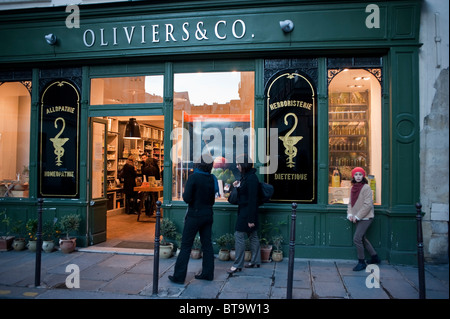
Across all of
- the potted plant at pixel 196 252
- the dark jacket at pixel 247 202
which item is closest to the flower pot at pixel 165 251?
the potted plant at pixel 196 252

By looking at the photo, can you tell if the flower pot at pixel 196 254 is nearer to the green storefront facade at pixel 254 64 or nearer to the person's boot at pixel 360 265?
the green storefront facade at pixel 254 64

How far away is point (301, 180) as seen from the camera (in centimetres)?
720

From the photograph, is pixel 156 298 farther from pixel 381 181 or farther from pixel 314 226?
pixel 381 181

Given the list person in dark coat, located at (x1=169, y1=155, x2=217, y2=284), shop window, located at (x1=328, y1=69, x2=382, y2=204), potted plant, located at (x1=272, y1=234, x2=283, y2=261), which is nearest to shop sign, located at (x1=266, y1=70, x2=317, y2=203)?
shop window, located at (x1=328, y1=69, x2=382, y2=204)

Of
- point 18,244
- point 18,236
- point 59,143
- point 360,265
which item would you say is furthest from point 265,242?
point 18,236

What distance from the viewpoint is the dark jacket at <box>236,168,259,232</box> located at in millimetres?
6160

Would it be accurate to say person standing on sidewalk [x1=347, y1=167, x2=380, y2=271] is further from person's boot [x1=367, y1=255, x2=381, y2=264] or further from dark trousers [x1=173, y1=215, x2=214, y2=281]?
dark trousers [x1=173, y1=215, x2=214, y2=281]

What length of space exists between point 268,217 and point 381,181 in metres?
2.40

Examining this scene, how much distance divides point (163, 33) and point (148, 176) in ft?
20.3

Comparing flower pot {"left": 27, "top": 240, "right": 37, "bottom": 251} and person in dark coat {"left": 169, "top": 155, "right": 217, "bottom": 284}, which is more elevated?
person in dark coat {"left": 169, "top": 155, "right": 217, "bottom": 284}

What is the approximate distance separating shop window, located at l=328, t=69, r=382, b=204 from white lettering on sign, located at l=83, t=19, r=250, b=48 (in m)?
2.34

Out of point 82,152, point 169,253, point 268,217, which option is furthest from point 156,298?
point 82,152

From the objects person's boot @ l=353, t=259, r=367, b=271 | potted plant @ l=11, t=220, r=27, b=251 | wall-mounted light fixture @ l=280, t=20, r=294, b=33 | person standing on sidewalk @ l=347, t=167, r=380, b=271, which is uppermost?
wall-mounted light fixture @ l=280, t=20, r=294, b=33

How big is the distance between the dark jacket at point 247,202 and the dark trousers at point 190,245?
2.38 feet
